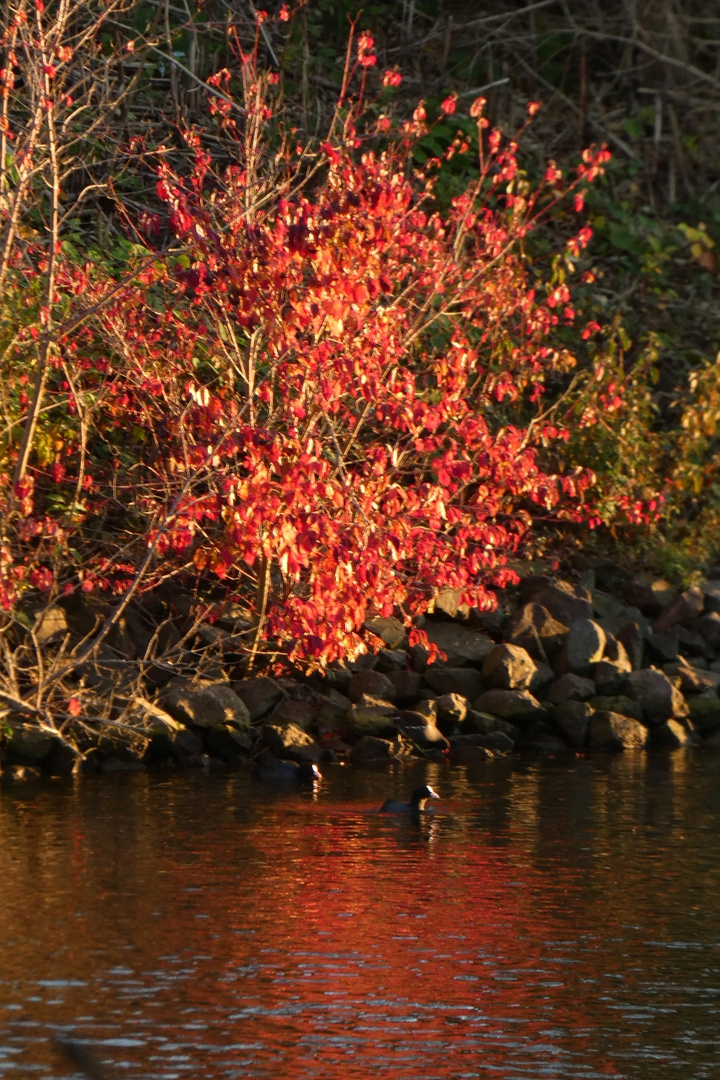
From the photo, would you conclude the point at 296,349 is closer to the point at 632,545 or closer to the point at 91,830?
the point at 91,830

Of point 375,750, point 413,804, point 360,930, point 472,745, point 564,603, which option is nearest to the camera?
point 360,930

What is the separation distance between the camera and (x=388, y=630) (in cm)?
1683

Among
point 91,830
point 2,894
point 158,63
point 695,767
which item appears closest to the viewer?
point 2,894

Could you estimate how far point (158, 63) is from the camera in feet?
70.1

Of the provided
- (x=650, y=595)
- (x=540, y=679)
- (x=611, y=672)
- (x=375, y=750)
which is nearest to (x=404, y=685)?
(x=375, y=750)

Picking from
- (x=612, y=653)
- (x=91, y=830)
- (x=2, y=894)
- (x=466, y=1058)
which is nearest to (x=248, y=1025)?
(x=466, y=1058)

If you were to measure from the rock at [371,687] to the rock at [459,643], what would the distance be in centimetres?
81

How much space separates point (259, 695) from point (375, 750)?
3.76 feet

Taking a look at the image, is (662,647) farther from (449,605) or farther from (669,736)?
(449,605)

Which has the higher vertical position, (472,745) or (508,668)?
(508,668)

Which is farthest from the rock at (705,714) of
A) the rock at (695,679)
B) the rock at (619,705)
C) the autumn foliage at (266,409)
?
the autumn foliage at (266,409)

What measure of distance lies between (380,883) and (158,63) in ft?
45.1

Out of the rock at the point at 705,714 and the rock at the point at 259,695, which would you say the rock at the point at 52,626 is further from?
the rock at the point at 705,714

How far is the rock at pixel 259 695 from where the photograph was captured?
1553cm
